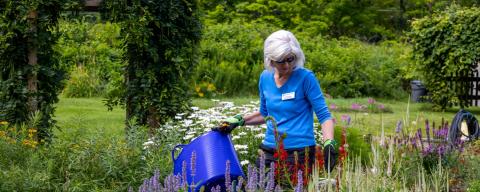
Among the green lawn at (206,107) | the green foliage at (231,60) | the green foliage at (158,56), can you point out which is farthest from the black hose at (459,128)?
the green foliage at (231,60)

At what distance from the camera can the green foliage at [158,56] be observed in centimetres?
683

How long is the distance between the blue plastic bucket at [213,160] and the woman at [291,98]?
0.09 metres

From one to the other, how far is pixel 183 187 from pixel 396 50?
18052 mm

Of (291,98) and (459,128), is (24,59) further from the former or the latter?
(459,128)

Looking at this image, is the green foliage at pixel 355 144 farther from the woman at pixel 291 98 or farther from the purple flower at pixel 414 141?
the woman at pixel 291 98

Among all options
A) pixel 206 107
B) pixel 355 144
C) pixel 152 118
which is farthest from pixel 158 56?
pixel 206 107

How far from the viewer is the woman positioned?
3951 mm

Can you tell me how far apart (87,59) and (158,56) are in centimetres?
973

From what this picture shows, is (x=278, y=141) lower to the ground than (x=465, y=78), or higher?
higher

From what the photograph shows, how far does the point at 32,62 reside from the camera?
6422mm

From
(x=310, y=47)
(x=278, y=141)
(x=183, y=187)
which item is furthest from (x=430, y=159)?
(x=310, y=47)

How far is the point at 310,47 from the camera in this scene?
61.0 feet

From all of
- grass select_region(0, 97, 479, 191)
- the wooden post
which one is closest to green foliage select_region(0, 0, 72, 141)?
the wooden post

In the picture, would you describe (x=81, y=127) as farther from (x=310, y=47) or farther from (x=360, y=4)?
(x=360, y=4)
